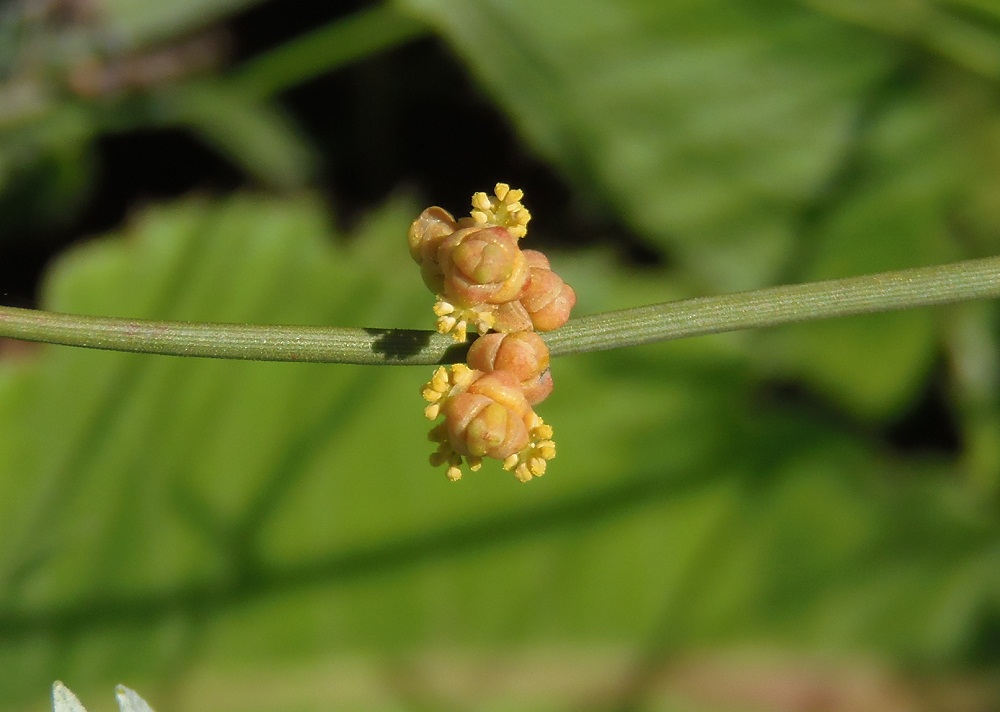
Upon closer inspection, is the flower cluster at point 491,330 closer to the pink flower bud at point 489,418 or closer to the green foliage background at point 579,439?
the pink flower bud at point 489,418

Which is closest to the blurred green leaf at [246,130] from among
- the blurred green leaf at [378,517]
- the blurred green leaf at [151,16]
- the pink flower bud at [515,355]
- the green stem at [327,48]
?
the green stem at [327,48]

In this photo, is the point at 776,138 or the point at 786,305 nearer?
the point at 786,305

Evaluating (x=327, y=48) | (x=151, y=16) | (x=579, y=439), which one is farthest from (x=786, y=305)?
(x=151, y=16)

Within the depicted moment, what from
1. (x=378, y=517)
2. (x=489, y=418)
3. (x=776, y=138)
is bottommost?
(x=489, y=418)

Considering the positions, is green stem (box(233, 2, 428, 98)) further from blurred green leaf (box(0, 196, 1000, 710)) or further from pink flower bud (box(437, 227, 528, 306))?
pink flower bud (box(437, 227, 528, 306))

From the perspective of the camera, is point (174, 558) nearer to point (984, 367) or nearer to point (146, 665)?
point (146, 665)

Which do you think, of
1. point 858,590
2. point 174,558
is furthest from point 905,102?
point 174,558

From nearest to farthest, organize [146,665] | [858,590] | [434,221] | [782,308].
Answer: [782,308]
[434,221]
[146,665]
[858,590]

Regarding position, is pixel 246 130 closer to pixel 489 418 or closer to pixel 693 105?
pixel 693 105
